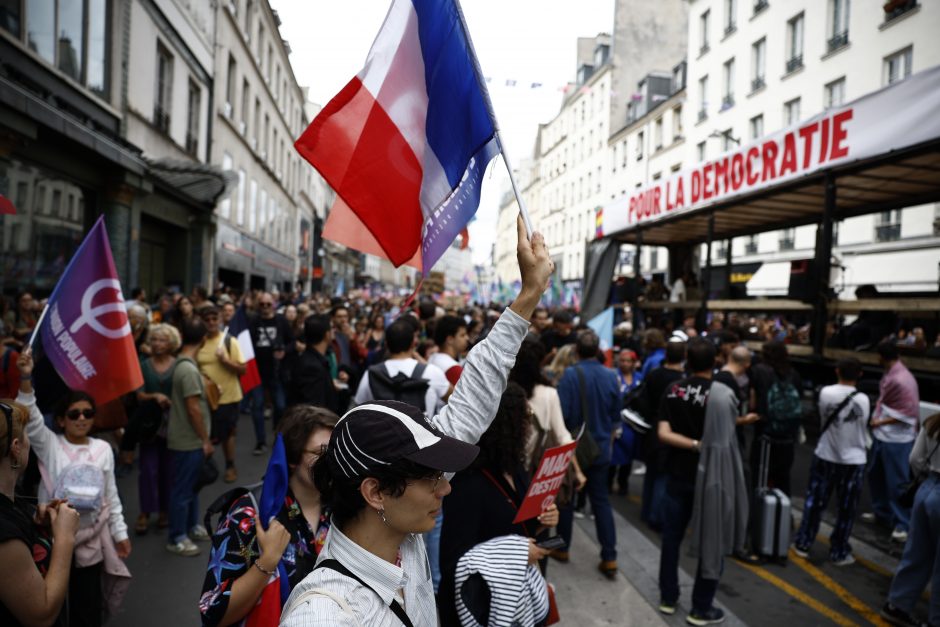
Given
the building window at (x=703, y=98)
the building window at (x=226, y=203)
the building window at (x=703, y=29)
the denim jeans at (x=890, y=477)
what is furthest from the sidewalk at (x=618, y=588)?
the building window at (x=703, y=29)

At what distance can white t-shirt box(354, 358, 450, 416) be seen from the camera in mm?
4398

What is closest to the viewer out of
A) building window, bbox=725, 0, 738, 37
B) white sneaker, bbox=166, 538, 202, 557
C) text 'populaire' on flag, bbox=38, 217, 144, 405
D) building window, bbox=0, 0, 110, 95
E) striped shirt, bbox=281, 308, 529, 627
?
striped shirt, bbox=281, 308, 529, 627

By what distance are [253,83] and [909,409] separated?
917 inches

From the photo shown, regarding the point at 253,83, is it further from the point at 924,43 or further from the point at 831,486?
the point at 831,486

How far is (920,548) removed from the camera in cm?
391

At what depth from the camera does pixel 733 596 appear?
14.7ft

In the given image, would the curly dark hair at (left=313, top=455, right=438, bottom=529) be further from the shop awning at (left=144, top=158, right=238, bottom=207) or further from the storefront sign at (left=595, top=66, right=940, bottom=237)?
the shop awning at (left=144, top=158, right=238, bottom=207)

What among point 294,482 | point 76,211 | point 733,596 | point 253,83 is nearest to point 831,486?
point 733,596

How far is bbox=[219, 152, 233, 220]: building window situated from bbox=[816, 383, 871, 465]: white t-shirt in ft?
57.7

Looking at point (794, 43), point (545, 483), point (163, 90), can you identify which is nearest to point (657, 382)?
point (545, 483)

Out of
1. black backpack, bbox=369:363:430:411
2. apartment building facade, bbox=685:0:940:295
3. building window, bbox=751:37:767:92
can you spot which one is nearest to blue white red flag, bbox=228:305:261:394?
black backpack, bbox=369:363:430:411

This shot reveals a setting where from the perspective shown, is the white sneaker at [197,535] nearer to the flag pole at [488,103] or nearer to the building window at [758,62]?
the flag pole at [488,103]

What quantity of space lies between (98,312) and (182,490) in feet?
5.71

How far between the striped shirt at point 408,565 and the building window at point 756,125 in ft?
85.8
